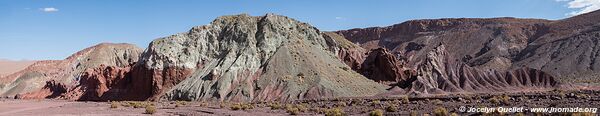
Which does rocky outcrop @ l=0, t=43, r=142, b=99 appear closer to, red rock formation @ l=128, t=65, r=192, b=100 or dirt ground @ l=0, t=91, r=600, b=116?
red rock formation @ l=128, t=65, r=192, b=100

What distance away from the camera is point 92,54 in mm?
126375

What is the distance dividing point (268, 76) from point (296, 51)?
354 inches

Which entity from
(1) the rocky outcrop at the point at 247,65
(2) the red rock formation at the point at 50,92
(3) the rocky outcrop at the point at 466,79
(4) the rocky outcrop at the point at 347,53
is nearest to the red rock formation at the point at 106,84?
(1) the rocky outcrop at the point at 247,65

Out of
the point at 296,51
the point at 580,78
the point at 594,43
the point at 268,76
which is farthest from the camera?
the point at 594,43

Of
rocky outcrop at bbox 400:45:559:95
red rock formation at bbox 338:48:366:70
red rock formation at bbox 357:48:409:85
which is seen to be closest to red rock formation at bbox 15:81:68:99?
red rock formation at bbox 338:48:366:70

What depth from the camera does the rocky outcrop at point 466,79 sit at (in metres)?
74.5

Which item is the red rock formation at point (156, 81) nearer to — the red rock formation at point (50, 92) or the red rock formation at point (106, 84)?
the red rock formation at point (106, 84)

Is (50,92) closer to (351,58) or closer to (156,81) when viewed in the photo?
(156,81)

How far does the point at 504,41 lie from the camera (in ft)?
485

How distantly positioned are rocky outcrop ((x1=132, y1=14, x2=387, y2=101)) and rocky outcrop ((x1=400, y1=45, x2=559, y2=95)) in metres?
6.87

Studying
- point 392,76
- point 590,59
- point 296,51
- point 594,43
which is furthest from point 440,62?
point 594,43

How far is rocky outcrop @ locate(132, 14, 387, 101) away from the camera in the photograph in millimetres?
68375

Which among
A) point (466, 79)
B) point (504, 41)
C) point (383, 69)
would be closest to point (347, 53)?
point (383, 69)

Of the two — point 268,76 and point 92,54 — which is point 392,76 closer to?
point 268,76
